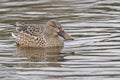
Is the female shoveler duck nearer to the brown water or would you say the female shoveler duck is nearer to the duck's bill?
the duck's bill

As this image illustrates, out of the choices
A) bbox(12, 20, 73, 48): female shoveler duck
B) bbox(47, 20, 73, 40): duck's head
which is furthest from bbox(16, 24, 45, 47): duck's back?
bbox(47, 20, 73, 40): duck's head

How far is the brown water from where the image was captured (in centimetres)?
1306

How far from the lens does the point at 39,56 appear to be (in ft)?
49.9

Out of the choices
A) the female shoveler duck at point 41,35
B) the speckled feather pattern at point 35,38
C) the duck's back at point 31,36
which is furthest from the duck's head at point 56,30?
the duck's back at point 31,36

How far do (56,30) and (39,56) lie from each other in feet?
6.10

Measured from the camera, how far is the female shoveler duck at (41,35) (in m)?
16.7

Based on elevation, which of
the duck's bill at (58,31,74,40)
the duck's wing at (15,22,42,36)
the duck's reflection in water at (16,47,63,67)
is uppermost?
the duck's wing at (15,22,42,36)

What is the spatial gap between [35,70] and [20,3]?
9.32m

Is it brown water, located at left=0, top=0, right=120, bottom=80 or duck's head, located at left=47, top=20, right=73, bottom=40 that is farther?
duck's head, located at left=47, top=20, right=73, bottom=40

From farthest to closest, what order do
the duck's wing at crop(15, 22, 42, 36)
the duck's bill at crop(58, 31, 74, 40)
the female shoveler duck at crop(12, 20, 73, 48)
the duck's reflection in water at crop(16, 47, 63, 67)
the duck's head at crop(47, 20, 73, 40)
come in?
1. the duck's wing at crop(15, 22, 42, 36)
2. the female shoveler duck at crop(12, 20, 73, 48)
3. the duck's head at crop(47, 20, 73, 40)
4. the duck's bill at crop(58, 31, 74, 40)
5. the duck's reflection in water at crop(16, 47, 63, 67)

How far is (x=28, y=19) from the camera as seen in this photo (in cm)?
1969

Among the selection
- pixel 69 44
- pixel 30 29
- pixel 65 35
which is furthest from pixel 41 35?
pixel 69 44

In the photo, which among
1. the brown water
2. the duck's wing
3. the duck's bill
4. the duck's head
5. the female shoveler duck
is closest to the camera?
the brown water

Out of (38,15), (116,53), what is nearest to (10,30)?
(38,15)
